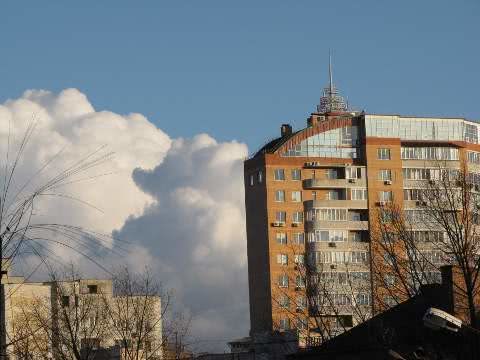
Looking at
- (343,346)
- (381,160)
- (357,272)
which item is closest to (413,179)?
(381,160)

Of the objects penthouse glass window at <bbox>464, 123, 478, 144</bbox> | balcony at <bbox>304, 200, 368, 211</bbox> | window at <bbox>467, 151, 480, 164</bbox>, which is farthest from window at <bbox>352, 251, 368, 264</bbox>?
penthouse glass window at <bbox>464, 123, 478, 144</bbox>

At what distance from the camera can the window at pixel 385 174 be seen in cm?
16800

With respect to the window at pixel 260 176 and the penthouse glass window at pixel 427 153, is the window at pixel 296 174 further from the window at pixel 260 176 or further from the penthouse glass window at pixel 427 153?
the penthouse glass window at pixel 427 153

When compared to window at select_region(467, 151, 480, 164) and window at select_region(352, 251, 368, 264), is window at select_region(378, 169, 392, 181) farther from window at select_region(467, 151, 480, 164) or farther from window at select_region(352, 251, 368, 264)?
window at select_region(352, 251, 368, 264)

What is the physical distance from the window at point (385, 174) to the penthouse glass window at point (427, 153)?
2636 millimetres

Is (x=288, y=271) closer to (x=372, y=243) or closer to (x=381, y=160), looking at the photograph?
(x=381, y=160)

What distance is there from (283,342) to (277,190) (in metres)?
74.6

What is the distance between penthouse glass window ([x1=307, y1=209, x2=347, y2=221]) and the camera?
163750 mm

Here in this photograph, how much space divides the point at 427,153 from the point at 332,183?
41.6 ft

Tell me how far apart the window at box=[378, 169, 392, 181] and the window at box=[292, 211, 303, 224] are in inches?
453

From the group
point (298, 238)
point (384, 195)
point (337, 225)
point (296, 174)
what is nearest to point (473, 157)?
point (384, 195)

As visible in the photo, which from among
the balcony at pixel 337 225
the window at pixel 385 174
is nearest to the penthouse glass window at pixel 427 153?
the window at pixel 385 174

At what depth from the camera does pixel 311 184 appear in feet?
540

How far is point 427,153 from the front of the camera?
6619 inches
